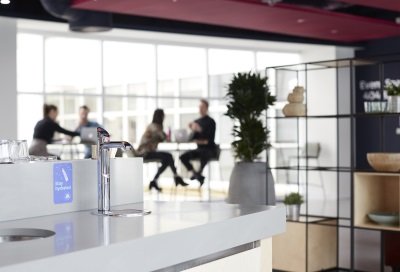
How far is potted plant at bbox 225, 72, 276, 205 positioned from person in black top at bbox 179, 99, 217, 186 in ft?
8.07

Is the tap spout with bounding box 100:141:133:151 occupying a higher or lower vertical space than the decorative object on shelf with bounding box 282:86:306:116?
lower

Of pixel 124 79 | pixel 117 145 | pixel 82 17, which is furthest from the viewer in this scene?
pixel 124 79

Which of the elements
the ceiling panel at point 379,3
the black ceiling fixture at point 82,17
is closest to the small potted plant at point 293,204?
the ceiling panel at point 379,3

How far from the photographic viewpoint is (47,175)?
2721 millimetres

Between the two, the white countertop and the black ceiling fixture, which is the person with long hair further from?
the white countertop

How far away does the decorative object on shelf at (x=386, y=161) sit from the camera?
17.7 feet

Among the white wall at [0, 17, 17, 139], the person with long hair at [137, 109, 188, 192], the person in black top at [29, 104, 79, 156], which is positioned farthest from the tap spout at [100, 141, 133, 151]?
the person with long hair at [137, 109, 188, 192]

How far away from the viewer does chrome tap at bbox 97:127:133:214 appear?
9.06 feet

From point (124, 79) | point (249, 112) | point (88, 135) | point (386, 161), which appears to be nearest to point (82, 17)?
point (88, 135)

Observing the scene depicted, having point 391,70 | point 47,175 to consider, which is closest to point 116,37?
point 391,70

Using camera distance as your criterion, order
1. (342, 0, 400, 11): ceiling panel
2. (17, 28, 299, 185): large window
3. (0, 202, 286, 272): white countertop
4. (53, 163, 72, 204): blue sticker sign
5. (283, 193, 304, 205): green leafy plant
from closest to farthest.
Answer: (0, 202, 286, 272): white countertop → (53, 163, 72, 204): blue sticker sign → (283, 193, 304, 205): green leafy plant → (342, 0, 400, 11): ceiling panel → (17, 28, 299, 185): large window

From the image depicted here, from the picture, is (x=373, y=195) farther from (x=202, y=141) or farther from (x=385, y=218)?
(x=202, y=141)

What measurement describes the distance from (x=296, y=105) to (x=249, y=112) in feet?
5.83

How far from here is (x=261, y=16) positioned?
955 cm
